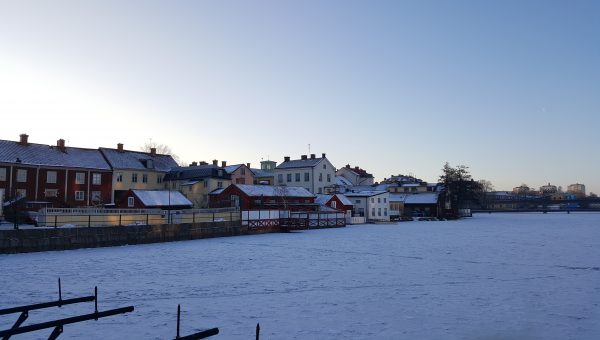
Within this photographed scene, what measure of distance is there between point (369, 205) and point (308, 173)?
47.9ft

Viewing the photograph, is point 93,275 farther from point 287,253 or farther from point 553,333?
point 553,333

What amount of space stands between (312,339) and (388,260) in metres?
14.5

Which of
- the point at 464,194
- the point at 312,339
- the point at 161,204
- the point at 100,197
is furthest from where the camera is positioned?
the point at 464,194

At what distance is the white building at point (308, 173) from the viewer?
8438 cm

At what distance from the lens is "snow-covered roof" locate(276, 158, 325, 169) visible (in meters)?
85.1

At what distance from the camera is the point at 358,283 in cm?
1612

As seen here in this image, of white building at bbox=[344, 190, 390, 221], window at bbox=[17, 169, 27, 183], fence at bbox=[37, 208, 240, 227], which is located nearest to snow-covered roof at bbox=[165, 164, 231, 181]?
window at bbox=[17, 169, 27, 183]

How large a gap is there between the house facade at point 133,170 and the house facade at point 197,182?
6.85ft

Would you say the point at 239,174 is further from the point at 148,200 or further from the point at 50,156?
the point at 50,156

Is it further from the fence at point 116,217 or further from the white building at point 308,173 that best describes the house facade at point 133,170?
the white building at point 308,173

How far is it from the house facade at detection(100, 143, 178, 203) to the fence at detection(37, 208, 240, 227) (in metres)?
22.2

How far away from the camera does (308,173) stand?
8469cm

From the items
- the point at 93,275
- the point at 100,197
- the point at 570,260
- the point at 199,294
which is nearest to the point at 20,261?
the point at 93,275

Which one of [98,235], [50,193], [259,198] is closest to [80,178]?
[50,193]
